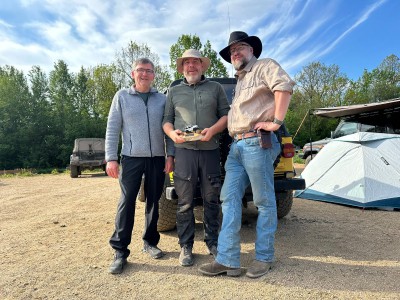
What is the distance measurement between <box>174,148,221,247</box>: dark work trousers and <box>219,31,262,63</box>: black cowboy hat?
1.02 metres

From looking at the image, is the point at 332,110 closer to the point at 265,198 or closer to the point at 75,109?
the point at 265,198

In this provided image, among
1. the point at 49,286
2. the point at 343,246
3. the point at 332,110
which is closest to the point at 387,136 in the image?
the point at 332,110

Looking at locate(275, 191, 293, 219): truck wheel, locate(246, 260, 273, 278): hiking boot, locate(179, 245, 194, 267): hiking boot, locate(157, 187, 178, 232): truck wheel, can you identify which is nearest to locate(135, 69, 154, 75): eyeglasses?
locate(157, 187, 178, 232): truck wheel

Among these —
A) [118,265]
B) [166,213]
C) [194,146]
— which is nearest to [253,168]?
[194,146]

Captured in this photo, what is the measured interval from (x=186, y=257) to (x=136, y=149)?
1203 mm

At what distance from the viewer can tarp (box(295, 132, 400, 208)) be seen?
18.4ft

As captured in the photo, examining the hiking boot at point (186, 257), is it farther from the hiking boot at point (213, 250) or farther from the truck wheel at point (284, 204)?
the truck wheel at point (284, 204)

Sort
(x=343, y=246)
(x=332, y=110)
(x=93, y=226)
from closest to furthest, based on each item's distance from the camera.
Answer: (x=343, y=246) → (x=93, y=226) → (x=332, y=110)

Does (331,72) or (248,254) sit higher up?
(331,72)

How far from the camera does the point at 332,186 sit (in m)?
6.16

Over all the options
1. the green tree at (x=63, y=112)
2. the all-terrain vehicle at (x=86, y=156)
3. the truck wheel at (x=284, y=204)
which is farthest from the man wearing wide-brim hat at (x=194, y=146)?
the green tree at (x=63, y=112)

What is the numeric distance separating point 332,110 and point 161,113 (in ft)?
23.6

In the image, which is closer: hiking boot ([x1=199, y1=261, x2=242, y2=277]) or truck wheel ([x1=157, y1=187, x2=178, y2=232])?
hiking boot ([x1=199, y1=261, x2=242, y2=277])

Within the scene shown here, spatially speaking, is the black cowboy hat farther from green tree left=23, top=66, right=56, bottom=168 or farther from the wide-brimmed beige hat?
green tree left=23, top=66, right=56, bottom=168
